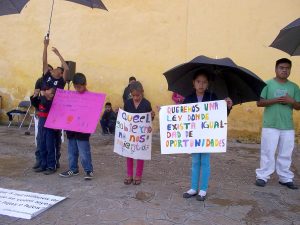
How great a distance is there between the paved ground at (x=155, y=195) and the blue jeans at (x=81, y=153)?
7.9 inches

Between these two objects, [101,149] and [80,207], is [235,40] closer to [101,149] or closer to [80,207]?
[101,149]

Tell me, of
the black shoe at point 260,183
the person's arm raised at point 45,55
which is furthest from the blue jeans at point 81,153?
the black shoe at point 260,183

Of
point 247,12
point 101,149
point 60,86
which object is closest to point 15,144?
point 101,149

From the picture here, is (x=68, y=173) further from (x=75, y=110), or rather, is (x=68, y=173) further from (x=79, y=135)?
(x=75, y=110)

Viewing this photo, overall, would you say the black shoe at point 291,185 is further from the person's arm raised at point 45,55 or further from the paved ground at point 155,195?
the person's arm raised at point 45,55

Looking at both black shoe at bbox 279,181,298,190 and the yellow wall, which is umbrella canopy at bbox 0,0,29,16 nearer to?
the yellow wall

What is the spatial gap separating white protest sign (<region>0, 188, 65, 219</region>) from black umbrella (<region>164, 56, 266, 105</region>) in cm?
204

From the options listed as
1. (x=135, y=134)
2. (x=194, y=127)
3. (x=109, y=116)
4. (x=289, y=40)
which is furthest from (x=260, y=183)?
(x=109, y=116)

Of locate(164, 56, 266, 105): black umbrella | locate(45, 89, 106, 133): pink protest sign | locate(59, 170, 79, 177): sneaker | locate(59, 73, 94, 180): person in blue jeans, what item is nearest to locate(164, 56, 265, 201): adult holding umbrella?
locate(164, 56, 266, 105): black umbrella

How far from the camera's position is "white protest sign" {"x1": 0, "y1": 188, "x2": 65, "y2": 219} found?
4.39m

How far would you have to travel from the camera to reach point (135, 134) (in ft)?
17.9

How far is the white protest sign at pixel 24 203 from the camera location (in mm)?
4387

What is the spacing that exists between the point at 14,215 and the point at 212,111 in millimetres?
2525

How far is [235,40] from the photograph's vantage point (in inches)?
382
